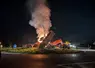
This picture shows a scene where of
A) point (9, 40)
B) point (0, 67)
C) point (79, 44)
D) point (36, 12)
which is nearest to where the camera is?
point (0, 67)

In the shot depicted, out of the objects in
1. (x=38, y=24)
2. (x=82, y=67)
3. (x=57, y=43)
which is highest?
(x=38, y=24)

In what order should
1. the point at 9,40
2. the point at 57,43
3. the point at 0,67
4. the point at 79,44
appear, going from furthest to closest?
the point at 79,44, the point at 9,40, the point at 57,43, the point at 0,67

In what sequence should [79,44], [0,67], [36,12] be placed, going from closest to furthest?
[0,67] < [36,12] < [79,44]

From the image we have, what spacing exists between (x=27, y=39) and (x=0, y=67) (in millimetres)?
68224

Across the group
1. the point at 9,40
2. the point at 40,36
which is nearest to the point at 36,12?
the point at 40,36

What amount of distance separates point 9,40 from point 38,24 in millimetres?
25327

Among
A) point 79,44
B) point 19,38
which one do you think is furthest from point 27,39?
point 79,44

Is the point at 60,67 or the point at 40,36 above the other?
the point at 40,36

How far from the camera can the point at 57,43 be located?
65875 mm

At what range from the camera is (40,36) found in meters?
63.9

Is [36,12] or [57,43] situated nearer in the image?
[36,12]

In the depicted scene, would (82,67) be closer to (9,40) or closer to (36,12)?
(36,12)

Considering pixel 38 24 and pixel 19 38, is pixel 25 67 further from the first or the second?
pixel 19 38

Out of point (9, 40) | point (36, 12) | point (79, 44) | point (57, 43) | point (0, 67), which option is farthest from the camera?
point (79, 44)
